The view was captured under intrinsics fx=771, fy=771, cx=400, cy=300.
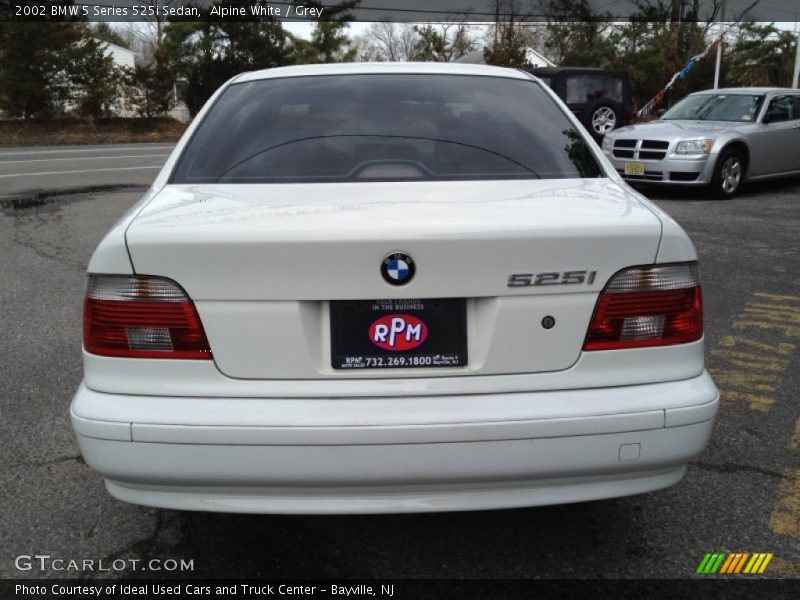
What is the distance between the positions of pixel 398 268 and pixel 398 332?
177 mm

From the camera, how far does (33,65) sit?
96.7 ft

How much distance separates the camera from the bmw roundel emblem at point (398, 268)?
197cm

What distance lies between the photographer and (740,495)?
285cm

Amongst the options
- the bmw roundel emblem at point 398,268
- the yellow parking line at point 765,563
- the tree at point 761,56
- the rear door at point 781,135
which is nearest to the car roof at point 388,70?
the bmw roundel emblem at point 398,268

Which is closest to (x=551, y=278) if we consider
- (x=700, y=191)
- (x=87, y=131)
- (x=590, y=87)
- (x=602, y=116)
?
(x=700, y=191)

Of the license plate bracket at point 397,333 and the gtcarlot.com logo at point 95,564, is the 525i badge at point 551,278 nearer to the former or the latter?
the license plate bracket at point 397,333

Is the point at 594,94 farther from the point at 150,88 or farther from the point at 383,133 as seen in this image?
the point at 150,88

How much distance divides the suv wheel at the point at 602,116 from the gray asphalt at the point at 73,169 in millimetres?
8172

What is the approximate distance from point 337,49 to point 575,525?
4118 centimetres

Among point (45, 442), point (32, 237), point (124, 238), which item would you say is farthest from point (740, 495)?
point (32, 237)

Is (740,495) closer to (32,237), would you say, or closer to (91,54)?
(32,237)

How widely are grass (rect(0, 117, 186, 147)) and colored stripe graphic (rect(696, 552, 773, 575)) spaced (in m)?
26.6

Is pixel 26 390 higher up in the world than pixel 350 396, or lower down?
lower down

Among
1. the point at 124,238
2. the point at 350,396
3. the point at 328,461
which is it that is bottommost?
the point at 328,461
